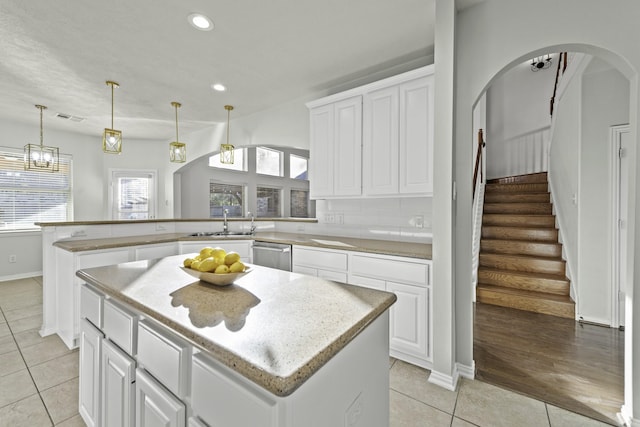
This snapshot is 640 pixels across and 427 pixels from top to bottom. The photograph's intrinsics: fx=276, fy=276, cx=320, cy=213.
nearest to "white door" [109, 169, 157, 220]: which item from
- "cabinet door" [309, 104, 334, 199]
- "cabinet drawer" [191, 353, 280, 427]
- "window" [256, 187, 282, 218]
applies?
"window" [256, 187, 282, 218]

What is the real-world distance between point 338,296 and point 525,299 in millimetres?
3270

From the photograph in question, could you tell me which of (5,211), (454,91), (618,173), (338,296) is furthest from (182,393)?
(5,211)

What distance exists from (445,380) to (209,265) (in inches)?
72.6

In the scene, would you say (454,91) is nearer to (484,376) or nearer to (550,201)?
(484,376)

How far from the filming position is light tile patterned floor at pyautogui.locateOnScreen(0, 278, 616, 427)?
1651 millimetres

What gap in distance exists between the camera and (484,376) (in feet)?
6.74

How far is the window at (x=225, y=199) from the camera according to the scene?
650 cm

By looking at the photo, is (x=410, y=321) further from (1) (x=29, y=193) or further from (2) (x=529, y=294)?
(1) (x=29, y=193)

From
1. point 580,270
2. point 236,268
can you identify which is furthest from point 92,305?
point 580,270

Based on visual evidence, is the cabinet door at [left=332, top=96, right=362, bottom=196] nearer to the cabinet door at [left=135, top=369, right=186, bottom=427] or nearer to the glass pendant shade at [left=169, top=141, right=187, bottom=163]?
the glass pendant shade at [left=169, top=141, right=187, bottom=163]

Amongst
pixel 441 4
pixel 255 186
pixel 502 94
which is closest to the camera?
pixel 441 4

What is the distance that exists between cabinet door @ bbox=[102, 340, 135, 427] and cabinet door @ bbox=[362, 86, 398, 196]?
7.27ft

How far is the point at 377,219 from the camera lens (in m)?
3.10

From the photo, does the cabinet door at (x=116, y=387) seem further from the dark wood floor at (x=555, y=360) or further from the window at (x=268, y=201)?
the window at (x=268, y=201)
